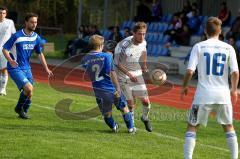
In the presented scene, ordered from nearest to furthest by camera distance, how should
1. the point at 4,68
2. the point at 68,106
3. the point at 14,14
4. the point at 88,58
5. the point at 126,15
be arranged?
1. the point at 88,58
2. the point at 68,106
3. the point at 4,68
4. the point at 126,15
5. the point at 14,14

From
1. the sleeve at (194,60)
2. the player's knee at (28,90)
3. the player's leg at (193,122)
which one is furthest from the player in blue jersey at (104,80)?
the sleeve at (194,60)

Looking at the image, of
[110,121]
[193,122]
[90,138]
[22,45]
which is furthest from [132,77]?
[193,122]

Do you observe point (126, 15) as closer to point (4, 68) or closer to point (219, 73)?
point (4, 68)

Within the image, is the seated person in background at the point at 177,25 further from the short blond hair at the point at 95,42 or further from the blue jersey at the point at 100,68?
the short blond hair at the point at 95,42

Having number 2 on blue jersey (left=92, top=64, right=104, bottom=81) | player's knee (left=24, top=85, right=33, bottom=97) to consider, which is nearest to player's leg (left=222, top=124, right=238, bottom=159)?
number 2 on blue jersey (left=92, top=64, right=104, bottom=81)

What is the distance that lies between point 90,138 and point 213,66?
2943 mm

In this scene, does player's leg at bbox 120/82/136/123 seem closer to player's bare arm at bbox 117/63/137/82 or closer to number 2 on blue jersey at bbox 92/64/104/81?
player's bare arm at bbox 117/63/137/82

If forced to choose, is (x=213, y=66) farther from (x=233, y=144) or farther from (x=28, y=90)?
(x=28, y=90)

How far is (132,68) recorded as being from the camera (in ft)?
39.9

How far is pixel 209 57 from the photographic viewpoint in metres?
8.61

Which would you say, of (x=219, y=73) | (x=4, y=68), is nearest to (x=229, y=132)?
(x=219, y=73)

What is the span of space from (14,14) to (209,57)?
4112 centimetres

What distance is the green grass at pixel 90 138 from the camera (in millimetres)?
9523

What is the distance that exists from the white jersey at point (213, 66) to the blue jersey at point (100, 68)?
9.47 ft
